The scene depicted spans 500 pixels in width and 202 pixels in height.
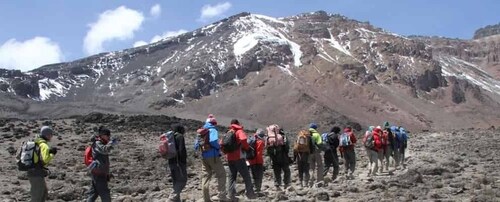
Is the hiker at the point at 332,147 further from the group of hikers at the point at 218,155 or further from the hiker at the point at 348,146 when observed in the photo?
the hiker at the point at 348,146

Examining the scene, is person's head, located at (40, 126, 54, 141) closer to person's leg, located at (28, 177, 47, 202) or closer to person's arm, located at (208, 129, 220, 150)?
person's leg, located at (28, 177, 47, 202)

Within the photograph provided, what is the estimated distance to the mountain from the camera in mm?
141875

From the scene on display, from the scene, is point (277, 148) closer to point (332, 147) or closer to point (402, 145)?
point (332, 147)

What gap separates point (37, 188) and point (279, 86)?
144 meters

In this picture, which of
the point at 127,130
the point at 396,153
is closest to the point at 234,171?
the point at 396,153

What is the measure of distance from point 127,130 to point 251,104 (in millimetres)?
96516

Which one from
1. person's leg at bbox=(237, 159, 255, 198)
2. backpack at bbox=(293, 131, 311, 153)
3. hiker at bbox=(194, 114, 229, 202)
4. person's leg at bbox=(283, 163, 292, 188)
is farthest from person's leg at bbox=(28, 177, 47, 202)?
backpack at bbox=(293, 131, 311, 153)

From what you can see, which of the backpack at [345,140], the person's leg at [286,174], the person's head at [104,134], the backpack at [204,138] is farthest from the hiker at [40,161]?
the backpack at [345,140]

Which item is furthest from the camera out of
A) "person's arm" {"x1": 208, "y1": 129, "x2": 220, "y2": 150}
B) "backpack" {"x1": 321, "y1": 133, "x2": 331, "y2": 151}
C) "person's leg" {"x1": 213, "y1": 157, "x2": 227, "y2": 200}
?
"backpack" {"x1": 321, "y1": 133, "x2": 331, "y2": 151}

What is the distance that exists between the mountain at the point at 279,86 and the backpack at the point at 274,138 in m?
109

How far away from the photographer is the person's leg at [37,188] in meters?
11.1

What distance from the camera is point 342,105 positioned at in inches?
5945

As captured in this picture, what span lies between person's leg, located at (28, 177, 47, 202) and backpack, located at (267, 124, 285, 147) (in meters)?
6.15

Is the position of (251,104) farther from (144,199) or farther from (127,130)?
(144,199)
